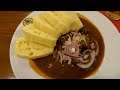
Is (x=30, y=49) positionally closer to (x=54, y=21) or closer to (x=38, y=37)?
(x=38, y=37)

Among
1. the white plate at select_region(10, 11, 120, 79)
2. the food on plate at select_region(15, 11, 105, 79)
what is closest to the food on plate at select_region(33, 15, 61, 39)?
the food on plate at select_region(15, 11, 105, 79)

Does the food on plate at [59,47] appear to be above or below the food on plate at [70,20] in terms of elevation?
below

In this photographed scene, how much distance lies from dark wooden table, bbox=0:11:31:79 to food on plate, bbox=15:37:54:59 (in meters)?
0.06

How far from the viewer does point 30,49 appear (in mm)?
1088

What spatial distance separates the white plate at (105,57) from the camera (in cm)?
101

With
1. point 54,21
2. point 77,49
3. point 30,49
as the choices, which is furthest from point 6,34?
point 77,49

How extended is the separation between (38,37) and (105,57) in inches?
14.8

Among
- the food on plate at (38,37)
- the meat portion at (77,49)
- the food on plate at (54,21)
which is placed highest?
the food on plate at (54,21)

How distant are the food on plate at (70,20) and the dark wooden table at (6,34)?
0.25 metres

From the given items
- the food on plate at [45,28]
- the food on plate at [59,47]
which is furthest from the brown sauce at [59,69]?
the food on plate at [45,28]

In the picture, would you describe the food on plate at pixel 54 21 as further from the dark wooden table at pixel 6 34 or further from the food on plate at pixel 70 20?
the dark wooden table at pixel 6 34
